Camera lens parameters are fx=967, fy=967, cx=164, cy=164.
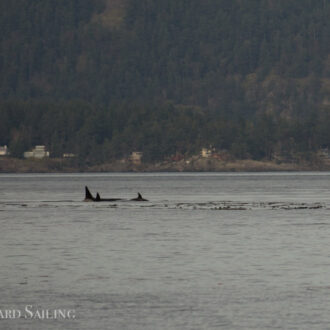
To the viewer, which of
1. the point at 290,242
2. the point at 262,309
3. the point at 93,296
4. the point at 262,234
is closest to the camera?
the point at 262,309

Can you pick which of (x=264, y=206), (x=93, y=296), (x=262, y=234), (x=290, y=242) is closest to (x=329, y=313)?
(x=93, y=296)

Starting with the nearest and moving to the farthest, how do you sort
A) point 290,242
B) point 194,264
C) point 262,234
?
point 194,264 < point 290,242 < point 262,234

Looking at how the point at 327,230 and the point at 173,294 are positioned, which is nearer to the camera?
the point at 173,294

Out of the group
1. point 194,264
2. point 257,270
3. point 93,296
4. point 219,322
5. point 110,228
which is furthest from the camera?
point 110,228

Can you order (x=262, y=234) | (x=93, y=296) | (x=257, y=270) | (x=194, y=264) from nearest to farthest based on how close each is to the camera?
1. (x=93, y=296)
2. (x=257, y=270)
3. (x=194, y=264)
4. (x=262, y=234)

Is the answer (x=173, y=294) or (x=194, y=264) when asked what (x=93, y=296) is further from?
(x=194, y=264)

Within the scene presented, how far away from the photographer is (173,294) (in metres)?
37.6

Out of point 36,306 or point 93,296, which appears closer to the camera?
point 36,306

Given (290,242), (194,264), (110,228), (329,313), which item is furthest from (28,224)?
(329,313)

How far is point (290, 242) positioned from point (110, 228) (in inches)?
777

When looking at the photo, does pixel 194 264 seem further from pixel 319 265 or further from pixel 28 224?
pixel 28 224

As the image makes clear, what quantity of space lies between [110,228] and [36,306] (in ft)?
134

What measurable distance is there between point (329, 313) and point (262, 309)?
2.41m

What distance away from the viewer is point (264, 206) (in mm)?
110312
